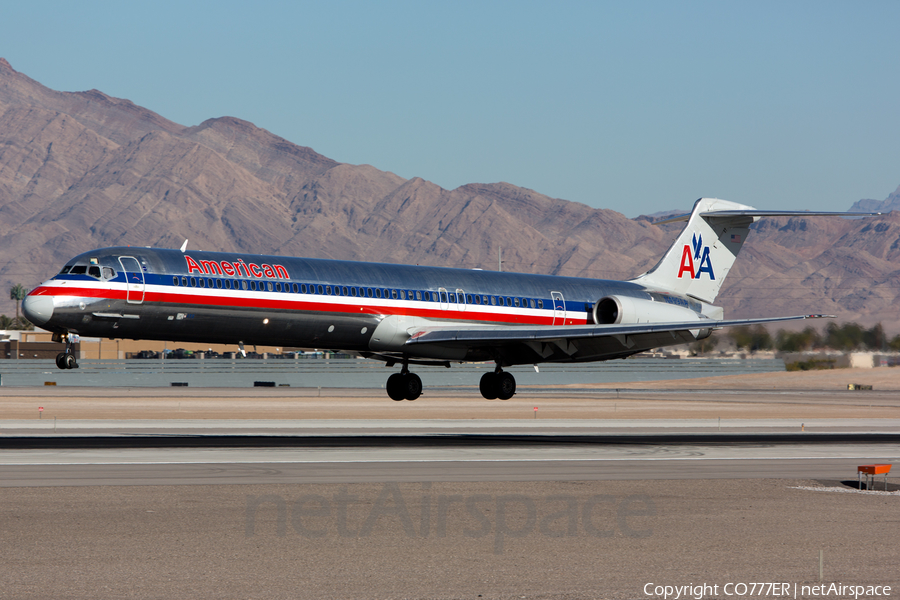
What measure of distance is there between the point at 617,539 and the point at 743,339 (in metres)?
59.6

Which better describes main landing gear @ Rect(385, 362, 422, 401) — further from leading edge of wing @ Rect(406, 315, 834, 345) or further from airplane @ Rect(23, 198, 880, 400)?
leading edge of wing @ Rect(406, 315, 834, 345)

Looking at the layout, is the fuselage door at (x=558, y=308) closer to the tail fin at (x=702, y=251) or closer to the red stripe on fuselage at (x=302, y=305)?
the red stripe on fuselage at (x=302, y=305)

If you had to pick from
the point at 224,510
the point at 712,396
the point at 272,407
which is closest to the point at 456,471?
the point at 224,510

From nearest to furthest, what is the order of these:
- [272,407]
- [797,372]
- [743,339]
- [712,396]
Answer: [272,407] < [743,339] < [712,396] < [797,372]

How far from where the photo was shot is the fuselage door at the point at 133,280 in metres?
31.5

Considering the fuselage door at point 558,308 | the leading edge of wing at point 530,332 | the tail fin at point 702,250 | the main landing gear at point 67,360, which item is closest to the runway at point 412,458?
the main landing gear at point 67,360

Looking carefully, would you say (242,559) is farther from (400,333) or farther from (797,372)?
(797,372)

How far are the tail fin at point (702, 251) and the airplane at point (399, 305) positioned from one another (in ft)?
0.18

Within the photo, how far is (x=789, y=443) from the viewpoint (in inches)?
1357

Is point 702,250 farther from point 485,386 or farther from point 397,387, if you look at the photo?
point 397,387

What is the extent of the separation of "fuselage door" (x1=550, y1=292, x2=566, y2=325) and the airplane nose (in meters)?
19.4

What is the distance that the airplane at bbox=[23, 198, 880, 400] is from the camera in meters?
31.6

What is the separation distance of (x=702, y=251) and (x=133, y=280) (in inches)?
1021

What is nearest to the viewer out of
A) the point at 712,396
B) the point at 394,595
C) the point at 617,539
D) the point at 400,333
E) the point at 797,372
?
the point at 394,595
